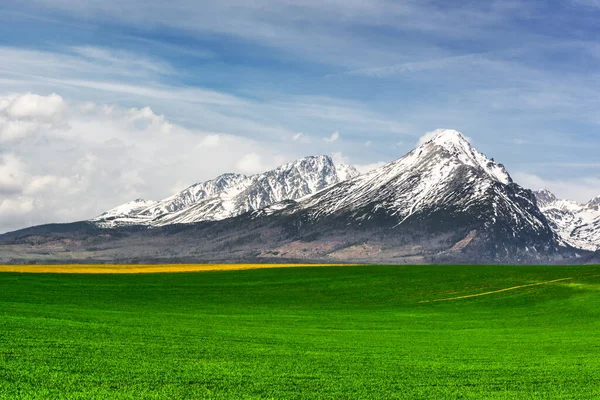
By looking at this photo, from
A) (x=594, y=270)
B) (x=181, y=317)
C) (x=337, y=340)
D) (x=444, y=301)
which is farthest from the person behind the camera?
(x=594, y=270)

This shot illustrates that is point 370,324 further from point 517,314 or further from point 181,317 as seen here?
point 517,314

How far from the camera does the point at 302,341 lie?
1690 inches

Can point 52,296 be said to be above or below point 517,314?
above

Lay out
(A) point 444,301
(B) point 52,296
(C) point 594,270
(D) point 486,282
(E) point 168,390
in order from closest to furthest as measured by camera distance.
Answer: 1. (E) point 168,390
2. (B) point 52,296
3. (A) point 444,301
4. (D) point 486,282
5. (C) point 594,270

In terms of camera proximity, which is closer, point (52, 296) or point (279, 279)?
point (52, 296)

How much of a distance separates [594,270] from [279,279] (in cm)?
4867

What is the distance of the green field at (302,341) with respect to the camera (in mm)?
26250

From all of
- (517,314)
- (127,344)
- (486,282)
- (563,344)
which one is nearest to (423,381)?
(127,344)

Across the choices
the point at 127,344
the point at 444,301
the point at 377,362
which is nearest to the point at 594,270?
the point at 444,301

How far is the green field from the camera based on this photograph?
86.1ft

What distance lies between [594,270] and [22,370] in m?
96.7

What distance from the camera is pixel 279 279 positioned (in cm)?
10619

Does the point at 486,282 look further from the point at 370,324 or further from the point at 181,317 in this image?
the point at 181,317

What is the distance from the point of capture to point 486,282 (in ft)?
317
